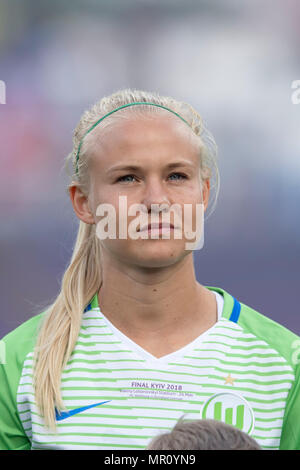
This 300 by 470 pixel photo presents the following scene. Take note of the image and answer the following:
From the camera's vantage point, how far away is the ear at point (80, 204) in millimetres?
1422

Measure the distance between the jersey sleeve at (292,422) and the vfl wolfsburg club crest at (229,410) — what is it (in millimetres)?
73

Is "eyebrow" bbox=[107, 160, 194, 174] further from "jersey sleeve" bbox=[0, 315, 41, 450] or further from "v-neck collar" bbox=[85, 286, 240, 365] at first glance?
"jersey sleeve" bbox=[0, 315, 41, 450]


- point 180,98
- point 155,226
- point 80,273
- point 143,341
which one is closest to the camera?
point 155,226

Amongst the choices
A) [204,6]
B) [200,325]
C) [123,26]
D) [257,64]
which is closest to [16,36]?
[123,26]

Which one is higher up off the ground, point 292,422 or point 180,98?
point 180,98

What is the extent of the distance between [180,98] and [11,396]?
7.60ft

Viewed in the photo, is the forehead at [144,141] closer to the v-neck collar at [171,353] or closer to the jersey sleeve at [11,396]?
the v-neck collar at [171,353]

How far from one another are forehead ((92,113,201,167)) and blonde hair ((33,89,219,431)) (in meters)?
0.02

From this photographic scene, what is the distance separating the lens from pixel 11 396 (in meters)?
1.33

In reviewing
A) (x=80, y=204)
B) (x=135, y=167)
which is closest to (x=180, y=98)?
(x=80, y=204)

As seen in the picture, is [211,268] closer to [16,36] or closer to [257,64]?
[257,64]

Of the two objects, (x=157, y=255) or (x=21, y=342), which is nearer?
(x=157, y=255)

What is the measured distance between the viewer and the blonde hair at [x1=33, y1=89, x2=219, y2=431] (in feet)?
4.31

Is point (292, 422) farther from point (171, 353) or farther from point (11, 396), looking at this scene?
point (11, 396)
